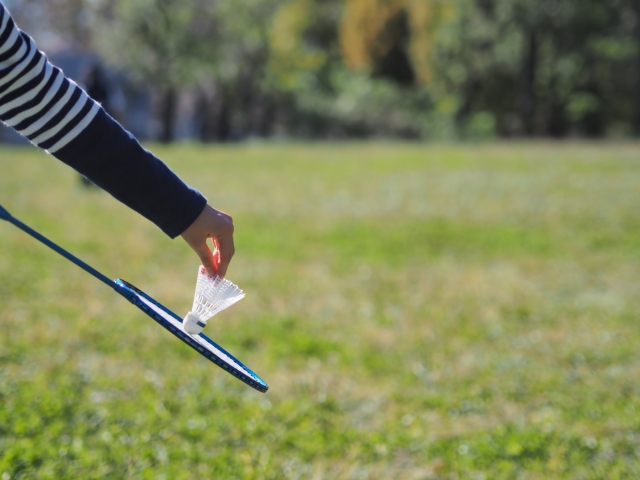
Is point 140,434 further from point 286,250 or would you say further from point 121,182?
point 286,250

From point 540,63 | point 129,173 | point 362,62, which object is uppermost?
point 129,173

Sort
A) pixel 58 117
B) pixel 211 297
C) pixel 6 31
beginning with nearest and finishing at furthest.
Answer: pixel 6 31 < pixel 58 117 < pixel 211 297

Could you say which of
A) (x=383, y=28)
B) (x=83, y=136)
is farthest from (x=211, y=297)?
(x=383, y=28)

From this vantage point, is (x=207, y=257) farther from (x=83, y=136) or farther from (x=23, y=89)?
(x=23, y=89)

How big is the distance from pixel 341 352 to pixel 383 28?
41802mm

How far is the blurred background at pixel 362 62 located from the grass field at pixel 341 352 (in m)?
22.9

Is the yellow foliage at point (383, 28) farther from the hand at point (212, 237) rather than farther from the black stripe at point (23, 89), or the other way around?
the black stripe at point (23, 89)

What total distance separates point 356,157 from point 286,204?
9594 mm

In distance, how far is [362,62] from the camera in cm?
4541

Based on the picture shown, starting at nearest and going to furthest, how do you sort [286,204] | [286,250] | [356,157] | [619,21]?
[286,250], [286,204], [356,157], [619,21]

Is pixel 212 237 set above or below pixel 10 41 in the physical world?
below

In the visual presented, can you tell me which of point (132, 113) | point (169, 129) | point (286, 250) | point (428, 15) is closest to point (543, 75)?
point (428, 15)

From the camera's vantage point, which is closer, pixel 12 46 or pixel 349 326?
pixel 12 46

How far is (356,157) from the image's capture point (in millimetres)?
21938
